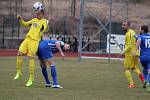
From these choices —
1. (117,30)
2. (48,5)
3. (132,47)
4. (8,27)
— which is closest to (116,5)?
(48,5)

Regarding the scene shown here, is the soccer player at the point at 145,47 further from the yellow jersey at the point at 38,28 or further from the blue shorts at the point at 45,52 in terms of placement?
the yellow jersey at the point at 38,28

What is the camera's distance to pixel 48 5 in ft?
221

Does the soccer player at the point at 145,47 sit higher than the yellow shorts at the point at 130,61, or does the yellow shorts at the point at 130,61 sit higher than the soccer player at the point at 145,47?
the soccer player at the point at 145,47

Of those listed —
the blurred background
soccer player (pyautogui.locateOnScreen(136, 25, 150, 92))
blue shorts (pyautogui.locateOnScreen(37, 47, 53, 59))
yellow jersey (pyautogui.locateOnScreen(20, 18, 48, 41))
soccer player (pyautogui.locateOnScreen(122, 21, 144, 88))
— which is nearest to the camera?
blue shorts (pyautogui.locateOnScreen(37, 47, 53, 59))

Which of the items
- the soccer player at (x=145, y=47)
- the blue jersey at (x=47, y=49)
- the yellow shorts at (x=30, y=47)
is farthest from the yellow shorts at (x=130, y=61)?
the yellow shorts at (x=30, y=47)

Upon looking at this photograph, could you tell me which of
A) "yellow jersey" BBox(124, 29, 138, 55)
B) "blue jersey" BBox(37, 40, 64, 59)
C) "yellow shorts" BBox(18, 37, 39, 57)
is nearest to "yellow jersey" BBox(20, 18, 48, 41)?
"yellow shorts" BBox(18, 37, 39, 57)

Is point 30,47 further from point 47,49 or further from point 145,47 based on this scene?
point 145,47

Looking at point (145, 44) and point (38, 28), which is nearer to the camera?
point (38, 28)

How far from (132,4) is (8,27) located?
23090 mm

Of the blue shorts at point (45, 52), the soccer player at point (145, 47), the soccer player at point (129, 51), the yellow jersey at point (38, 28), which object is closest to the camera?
the blue shorts at point (45, 52)

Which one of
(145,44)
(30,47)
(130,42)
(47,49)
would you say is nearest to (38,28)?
(30,47)

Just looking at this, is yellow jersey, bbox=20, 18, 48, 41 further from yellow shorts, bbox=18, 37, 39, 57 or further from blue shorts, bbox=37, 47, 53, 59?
blue shorts, bbox=37, 47, 53, 59

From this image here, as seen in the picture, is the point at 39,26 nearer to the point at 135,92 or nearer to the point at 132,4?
the point at 135,92

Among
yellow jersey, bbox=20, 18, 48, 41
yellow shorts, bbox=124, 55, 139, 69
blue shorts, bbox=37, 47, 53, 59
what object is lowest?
yellow shorts, bbox=124, 55, 139, 69
